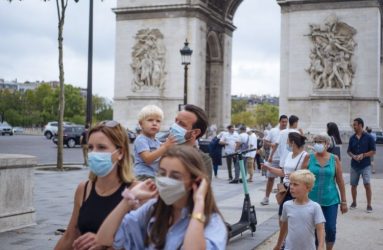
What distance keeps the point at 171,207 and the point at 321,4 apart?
92.8ft

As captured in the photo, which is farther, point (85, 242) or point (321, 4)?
point (321, 4)

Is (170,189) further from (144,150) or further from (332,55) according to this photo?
(332,55)

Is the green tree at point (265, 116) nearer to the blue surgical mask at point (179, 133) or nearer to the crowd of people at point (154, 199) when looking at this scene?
the crowd of people at point (154, 199)

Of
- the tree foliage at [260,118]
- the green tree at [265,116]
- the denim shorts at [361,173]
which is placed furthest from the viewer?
the green tree at [265,116]

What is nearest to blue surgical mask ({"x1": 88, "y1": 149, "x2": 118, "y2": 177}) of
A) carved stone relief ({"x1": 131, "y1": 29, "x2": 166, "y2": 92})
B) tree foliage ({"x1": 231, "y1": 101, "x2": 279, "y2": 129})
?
carved stone relief ({"x1": 131, "y1": 29, "x2": 166, "y2": 92})

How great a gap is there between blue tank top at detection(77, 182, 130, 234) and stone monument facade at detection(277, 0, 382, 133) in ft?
85.8

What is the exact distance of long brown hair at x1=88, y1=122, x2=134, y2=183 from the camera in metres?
3.21

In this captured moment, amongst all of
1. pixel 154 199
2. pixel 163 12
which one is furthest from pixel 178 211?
pixel 163 12

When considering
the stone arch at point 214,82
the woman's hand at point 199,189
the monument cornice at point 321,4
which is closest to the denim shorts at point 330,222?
the woman's hand at point 199,189

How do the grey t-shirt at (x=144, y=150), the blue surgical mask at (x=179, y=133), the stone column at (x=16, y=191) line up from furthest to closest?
the stone column at (x=16, y=191) < the grey t-shirt at (x=144, y=150) < the blue surgical mask at (x=179, y=133)

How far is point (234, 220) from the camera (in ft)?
28.8

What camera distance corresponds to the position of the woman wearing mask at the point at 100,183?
3086 millimetres

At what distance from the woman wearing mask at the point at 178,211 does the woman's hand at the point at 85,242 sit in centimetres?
35

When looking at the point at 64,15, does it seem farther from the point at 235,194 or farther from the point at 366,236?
the point at 366,236
